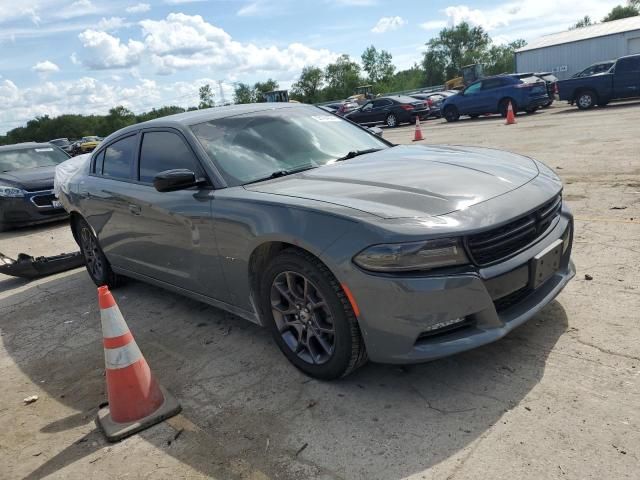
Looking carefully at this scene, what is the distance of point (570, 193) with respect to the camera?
267 inches

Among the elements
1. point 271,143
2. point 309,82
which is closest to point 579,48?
point 271,143

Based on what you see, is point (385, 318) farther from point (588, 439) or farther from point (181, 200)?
point (181, 200)

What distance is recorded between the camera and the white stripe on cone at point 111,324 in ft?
10.4

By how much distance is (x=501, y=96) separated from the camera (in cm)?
1978

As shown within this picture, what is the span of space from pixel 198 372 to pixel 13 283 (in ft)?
14.4

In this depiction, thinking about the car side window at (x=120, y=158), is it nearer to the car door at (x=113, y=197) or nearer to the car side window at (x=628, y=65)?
the car door at (x=113, y=197)

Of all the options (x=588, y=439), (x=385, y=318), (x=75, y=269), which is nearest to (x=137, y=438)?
(x=385, y=318)

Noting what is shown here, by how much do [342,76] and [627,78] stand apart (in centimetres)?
8324

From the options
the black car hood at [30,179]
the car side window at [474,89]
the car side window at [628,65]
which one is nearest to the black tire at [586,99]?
the car side window at [628,65]

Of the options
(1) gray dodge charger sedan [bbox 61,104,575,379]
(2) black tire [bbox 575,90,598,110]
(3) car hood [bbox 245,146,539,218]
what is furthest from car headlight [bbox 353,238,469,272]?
(2) black tire [bbox 575,90,598,110]

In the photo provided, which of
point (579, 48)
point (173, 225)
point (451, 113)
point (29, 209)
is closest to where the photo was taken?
point (173, 225)

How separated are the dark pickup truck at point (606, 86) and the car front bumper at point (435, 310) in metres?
17.6

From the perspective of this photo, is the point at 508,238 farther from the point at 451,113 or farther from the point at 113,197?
the point at 451,113

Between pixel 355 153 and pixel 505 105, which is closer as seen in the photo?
pixel 355 153
